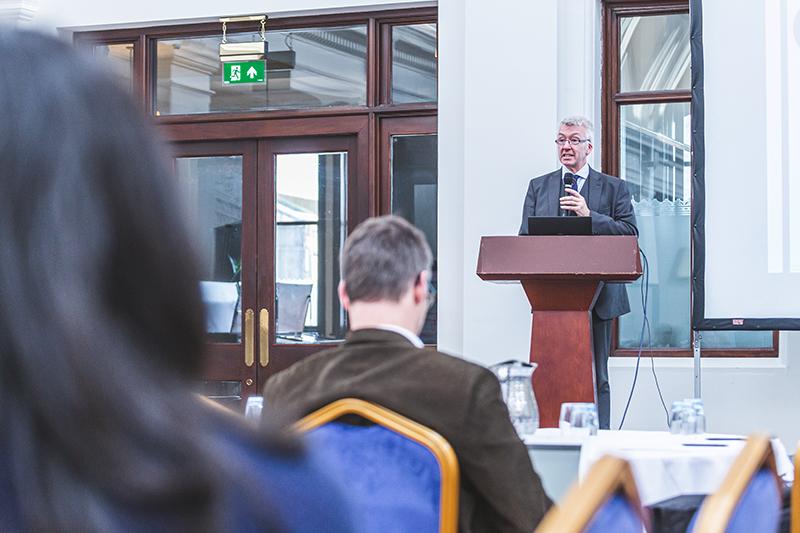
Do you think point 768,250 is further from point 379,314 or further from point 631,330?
point 379,314

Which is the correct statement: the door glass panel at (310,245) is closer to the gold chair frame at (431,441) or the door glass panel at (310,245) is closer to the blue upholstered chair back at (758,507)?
Answer: the gold chair frame at (431,441)

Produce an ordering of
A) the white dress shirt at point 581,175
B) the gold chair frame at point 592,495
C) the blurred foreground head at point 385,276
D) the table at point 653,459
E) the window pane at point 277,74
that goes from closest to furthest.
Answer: the gold chair frame at point 592,495
the blurred foreground head at point 385,276
the table at point 653,459
the white dress shirt at point 581,175
the window pane at point 277,74

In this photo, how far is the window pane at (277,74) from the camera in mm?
6961

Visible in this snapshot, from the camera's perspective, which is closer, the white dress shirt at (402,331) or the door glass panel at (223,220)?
the white dress shirt at (402,331)

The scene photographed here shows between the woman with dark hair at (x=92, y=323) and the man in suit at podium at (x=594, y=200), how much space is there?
4.67m

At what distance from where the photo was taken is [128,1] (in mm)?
7238

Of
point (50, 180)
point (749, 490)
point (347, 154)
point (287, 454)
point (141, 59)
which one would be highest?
point (141, 59)

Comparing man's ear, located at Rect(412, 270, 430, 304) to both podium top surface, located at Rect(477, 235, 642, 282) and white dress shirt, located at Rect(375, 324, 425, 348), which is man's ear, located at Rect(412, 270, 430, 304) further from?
podium top surface, located at Rect(477, 235, 642, 282)

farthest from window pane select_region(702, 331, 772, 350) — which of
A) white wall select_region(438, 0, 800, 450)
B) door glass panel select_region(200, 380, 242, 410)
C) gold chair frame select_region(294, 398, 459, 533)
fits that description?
gold chair frame select_region(294, 398, 459, 533)

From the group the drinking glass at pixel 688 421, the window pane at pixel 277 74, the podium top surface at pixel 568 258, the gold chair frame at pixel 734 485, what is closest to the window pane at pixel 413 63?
the window pane at pixel 277 74

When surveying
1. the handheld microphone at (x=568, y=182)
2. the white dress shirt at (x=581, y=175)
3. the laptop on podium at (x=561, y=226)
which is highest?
the white dress shirt at (x=581, y=175)

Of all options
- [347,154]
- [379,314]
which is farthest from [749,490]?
[347,154]

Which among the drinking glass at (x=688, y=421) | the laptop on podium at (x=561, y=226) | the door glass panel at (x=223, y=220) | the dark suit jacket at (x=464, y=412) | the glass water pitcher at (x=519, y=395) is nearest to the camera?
the dark suit jacket at (x=464, y=412)

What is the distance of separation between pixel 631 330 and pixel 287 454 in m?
5.84
